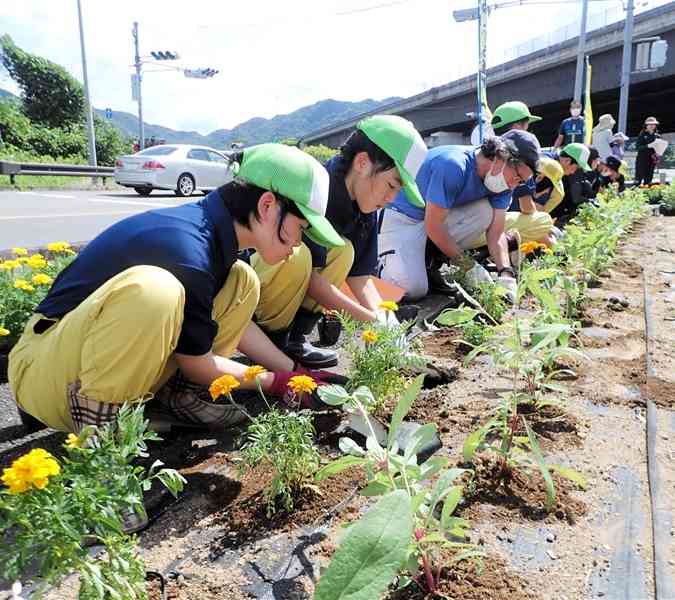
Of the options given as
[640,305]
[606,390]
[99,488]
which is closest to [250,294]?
[99,488]

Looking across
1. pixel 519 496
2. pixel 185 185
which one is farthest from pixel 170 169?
pixel 519 496

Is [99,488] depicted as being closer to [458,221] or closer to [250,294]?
[250,294]

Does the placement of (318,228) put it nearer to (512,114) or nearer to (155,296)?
(155,296)

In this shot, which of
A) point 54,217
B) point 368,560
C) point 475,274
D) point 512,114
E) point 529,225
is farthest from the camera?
point 54,217

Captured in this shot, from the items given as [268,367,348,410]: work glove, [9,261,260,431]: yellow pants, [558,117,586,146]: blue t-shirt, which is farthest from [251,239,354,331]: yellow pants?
[558,117,586,146]: blue t-shirt

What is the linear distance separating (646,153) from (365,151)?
12.7 metres

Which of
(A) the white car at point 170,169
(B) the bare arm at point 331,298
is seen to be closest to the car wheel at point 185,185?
(A) the white car at point 170,169

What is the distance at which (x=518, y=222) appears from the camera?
16.0 feet

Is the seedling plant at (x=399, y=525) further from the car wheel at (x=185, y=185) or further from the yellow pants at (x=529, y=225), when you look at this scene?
the car wheel at (x=185, y=185)

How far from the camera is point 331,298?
260 cm

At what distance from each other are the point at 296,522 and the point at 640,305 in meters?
3.07

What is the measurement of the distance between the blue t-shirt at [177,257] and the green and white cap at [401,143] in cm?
88

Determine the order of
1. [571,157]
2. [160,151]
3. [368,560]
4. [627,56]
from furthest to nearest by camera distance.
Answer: [627,56], [160,151], [571,157], [368,560]

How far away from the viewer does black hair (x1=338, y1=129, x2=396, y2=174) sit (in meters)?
2.50
